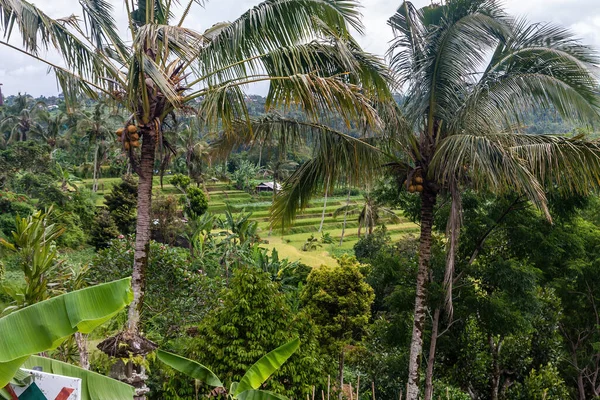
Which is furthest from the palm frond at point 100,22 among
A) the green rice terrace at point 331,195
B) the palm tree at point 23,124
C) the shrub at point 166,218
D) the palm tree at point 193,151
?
the palm tree at point 23,124

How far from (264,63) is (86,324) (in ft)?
10.3

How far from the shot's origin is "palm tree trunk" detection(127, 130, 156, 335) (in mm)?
5094

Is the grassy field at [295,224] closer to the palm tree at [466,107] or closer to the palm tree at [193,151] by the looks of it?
the palm tree at [193,151]

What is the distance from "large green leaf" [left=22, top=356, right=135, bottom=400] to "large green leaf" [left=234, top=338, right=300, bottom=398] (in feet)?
3.62

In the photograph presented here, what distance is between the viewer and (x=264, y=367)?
399 cm

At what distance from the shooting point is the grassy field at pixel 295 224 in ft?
89.5

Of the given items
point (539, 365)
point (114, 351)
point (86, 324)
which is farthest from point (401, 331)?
point (86, 324)

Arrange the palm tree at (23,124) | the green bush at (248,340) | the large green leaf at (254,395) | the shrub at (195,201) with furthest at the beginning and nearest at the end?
1. the palm tree at (23,124)
2. the shrub at (195,201)
3. the green bush at (248,340)
4. the large green leaf at (254,395)

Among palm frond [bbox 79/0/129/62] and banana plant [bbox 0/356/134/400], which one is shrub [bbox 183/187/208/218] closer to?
palm frond [bbox 79/0/129/62]

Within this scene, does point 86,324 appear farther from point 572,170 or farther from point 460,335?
point 460,335

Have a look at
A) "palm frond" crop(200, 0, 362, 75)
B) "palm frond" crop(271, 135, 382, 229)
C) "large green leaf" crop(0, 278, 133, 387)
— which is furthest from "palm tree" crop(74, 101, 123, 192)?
"large green leaf" crop(0, 278, 133, 387)

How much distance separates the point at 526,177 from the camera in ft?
16.7

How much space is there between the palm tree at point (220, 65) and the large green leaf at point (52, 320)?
7.36 feet

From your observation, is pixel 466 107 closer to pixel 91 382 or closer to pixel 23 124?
pixel 91 382
